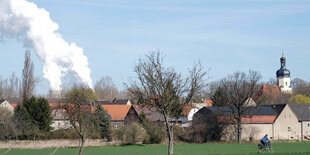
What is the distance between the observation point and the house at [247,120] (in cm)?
6538

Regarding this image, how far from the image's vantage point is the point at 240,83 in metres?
70.2

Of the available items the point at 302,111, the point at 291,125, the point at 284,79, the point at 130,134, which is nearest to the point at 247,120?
the point at 291,125

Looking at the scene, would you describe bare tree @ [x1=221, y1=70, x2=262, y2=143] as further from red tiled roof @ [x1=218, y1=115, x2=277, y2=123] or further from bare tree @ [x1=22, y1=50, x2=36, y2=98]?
bare tree @ [x1=22, y1=50, x2=36, y2=98]

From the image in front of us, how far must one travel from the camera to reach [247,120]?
224ft

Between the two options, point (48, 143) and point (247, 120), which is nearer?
point (48, 143)

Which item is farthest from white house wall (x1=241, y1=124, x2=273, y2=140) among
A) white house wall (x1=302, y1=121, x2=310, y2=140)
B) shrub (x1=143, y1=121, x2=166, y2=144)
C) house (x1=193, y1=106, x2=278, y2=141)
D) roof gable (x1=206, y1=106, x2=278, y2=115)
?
shrub (x1=143, y1=121, x2=166, y2=144)

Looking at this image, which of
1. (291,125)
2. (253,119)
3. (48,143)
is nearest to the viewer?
(48,143)

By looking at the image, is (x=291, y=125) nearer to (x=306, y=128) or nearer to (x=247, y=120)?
(x=306, y=128)

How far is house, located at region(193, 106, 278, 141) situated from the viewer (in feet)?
214

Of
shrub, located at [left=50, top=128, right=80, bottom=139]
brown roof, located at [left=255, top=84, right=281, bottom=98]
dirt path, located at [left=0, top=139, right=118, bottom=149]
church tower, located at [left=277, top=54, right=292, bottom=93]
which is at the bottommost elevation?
dirt path, located at [left=0, top=139, right=118, bottom=149]

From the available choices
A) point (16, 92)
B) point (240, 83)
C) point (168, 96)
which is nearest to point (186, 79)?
point (168, 96)

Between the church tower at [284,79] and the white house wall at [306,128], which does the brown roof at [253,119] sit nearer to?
the white house wall at [306,128]

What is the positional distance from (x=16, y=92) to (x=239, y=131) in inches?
3256

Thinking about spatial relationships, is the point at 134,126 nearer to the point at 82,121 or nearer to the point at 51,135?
the point at 51,135
